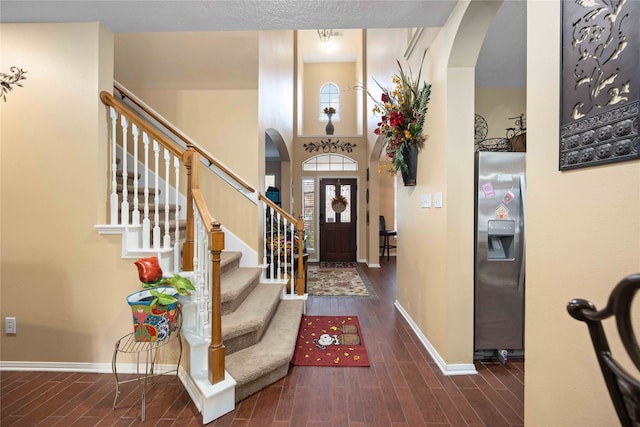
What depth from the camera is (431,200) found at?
2441 mm

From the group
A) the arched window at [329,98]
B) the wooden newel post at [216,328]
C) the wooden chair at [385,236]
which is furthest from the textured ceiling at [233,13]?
the arched window at [329,98]

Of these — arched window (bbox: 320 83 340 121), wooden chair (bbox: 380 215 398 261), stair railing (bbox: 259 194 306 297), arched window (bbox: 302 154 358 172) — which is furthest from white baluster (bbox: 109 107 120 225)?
arched window (bbox: 320 83 340 121)

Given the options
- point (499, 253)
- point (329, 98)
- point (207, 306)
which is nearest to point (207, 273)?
point (207, 306)

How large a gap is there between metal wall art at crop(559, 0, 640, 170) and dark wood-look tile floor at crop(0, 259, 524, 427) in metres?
1.59

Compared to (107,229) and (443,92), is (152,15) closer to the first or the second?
(107,229)

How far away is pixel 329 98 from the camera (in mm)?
8453

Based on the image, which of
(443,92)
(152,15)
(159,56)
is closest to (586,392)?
(443,92)

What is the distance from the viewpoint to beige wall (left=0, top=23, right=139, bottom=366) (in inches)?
85.3

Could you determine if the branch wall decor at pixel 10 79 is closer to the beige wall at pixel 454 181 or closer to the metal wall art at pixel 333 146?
the beige wall at pixel 454 181

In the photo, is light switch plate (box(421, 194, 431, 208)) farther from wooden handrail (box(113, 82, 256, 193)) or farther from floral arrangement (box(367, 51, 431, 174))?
wooden handrail (box(113, 82, 256, 193))

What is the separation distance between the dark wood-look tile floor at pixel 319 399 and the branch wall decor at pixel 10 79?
6.97ft

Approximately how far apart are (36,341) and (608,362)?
10.7ft

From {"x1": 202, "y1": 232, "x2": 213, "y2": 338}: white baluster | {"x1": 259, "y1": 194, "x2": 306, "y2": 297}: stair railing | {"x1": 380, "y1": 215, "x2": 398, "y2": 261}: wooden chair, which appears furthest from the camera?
{"x1": 380, "y1": 215, "x2": 398, "y2": 261}: wooden chair

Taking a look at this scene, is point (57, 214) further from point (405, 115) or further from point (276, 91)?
point (276, 91)
